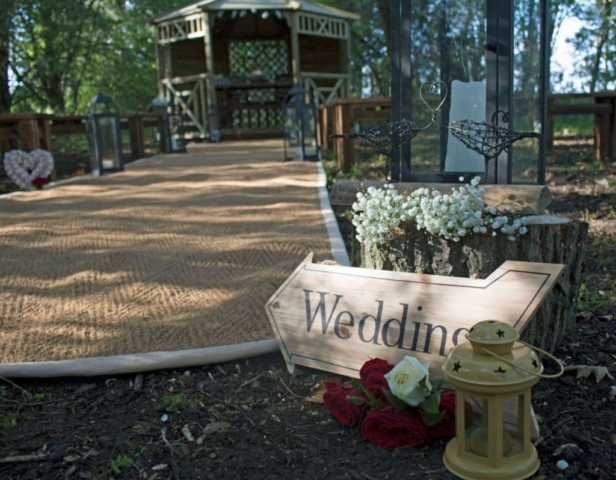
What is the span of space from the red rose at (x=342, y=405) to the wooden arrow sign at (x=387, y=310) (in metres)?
0.21

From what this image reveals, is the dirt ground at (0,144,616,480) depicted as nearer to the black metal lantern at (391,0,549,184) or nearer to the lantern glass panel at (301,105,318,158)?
the black metal lantern at (391,0,549,184)

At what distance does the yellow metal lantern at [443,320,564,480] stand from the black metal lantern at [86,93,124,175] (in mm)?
8094

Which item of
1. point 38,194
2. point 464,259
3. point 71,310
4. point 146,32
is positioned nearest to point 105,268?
point 71,310

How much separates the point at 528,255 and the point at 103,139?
25.5 feet

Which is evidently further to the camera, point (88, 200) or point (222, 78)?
point (222, 78)

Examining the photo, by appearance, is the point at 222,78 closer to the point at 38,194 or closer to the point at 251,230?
the point at 38,194

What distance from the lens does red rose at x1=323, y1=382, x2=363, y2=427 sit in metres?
2.09

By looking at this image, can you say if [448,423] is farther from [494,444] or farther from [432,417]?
[494,444]

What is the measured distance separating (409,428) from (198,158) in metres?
10.1

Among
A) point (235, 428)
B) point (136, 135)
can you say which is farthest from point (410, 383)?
point (136, 135)

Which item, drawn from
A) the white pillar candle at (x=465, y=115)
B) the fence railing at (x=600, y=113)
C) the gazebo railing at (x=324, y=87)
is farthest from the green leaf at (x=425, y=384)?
the gazebo railing at (x=324, y=87)

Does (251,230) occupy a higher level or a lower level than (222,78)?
lower

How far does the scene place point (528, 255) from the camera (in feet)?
8.12

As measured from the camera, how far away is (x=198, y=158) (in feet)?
38.0
